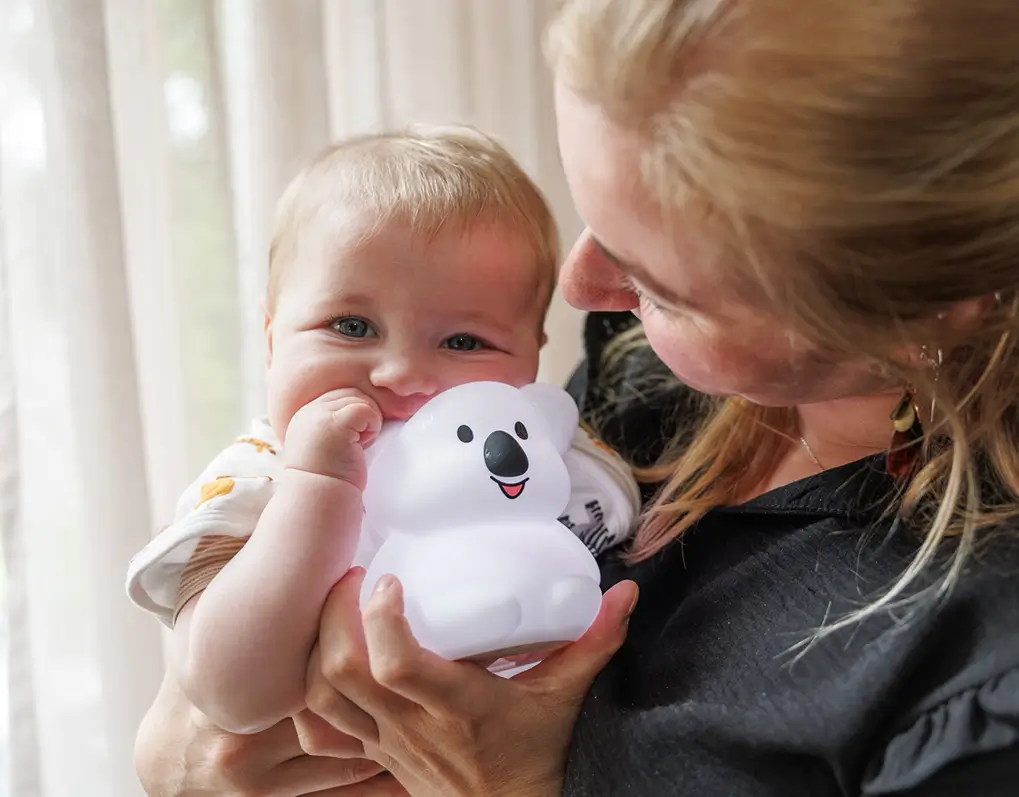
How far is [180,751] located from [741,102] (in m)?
0.81

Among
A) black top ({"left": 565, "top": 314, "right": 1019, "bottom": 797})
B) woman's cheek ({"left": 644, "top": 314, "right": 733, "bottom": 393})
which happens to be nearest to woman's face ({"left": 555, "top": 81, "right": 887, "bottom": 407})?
woman's cheek ({"left": 644, "top": 314, "right": 733, "bottom": 393})

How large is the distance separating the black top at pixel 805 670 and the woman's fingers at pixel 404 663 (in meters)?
0.13

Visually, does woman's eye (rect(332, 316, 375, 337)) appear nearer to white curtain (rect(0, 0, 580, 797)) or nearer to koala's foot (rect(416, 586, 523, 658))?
koala's foot (rect(416, 586, 523, 658))

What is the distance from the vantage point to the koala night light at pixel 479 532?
727 mm

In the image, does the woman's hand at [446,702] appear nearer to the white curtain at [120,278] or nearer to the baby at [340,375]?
the baby at [340,375]

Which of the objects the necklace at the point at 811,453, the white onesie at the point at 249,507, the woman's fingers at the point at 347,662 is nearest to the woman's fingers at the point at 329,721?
the woman's fingers at the point at 347,662

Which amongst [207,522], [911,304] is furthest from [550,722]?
[911,304]

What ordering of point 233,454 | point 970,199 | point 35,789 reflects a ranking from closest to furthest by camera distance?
point 970,199 < point 233,454 < point 35,789

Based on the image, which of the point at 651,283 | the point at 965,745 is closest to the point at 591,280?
the point at 651,283

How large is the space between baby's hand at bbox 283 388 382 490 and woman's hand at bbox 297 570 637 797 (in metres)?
0.09

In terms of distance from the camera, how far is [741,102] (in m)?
0.63

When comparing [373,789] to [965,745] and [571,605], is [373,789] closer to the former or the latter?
[571,605]

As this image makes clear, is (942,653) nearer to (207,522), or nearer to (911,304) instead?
(911,304)

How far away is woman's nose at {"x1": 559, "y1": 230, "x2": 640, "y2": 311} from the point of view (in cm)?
87
